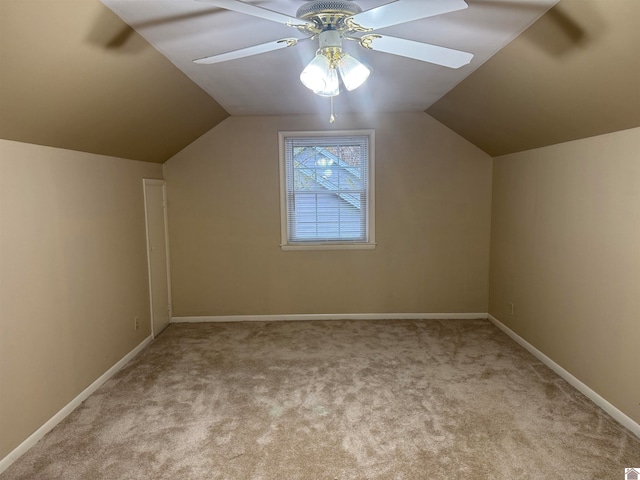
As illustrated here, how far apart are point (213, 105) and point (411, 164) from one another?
2.25 m

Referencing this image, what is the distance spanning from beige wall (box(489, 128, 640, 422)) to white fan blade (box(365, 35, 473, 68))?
1.58 m

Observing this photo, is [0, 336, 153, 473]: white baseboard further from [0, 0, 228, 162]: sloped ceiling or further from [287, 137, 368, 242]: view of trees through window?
[287, 137, 368, 242]: view of trees through window

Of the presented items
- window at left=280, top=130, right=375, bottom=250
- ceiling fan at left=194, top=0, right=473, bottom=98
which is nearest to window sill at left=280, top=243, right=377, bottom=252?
window at left=280, top=130, right=375, bottom=250

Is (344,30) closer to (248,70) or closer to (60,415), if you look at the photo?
(248,70)

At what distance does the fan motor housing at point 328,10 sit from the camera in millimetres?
1539

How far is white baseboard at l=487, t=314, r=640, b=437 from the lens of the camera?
8.67 feet

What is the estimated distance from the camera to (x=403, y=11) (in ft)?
4.73

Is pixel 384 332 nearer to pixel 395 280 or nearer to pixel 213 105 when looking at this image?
pixel 395 280

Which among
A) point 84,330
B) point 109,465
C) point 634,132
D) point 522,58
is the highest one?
point 522,58

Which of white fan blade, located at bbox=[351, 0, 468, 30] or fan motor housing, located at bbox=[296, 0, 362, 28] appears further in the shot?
fan motor housing, located at bbox=[296, 0, 362, 28]

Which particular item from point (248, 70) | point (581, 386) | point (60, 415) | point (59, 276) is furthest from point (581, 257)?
point (60, 415)

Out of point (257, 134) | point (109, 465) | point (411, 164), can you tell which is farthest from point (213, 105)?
point (109, 465)

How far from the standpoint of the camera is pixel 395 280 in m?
4.93

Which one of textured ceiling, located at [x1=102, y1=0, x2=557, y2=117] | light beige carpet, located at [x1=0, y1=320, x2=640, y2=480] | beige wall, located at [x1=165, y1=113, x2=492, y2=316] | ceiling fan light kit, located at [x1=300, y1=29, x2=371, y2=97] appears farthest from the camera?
beige wall, located at [x1=165, y1=113, x2=492, y2=316]
